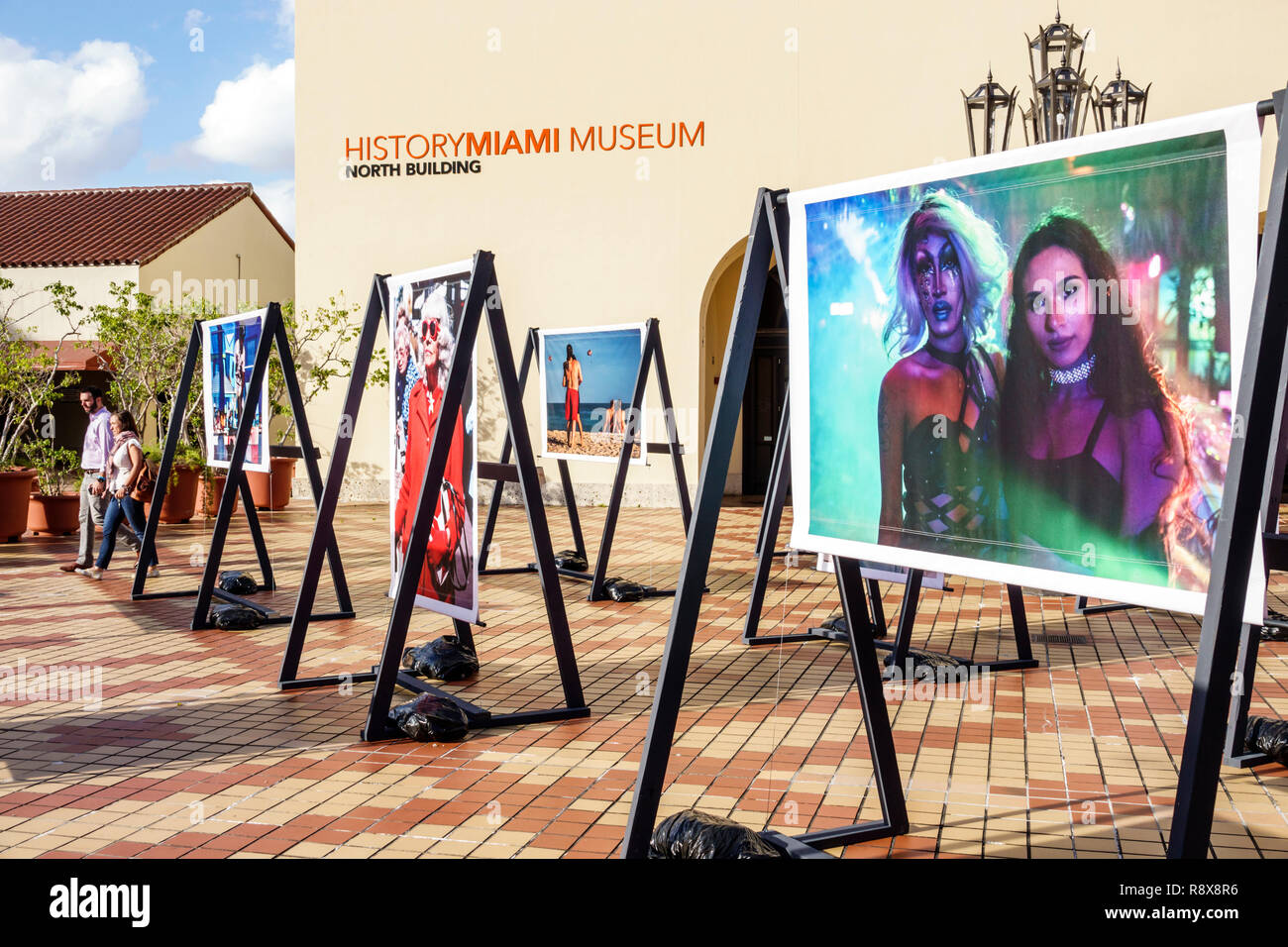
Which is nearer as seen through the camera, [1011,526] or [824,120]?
[1011,526]

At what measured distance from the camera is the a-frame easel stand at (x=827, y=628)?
675cm

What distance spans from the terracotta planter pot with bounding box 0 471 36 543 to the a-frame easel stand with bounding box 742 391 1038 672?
9.33 metres

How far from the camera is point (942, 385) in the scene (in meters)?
3.31

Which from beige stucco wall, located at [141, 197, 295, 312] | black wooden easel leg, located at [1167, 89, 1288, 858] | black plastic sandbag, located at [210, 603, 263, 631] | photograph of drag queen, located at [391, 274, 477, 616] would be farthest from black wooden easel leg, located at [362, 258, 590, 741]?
beige stucco wall, located at [141, 197, 295, 312]

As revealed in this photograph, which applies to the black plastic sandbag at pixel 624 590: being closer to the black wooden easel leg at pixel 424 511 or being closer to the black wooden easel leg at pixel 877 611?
the black wooden easel leg at pixel 877 611

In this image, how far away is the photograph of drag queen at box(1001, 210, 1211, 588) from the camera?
277 cm

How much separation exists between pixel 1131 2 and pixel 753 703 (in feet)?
49.3

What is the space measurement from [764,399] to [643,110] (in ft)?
18.0

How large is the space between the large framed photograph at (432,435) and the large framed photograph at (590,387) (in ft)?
14.3

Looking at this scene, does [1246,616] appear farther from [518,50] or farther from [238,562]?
[518,50]

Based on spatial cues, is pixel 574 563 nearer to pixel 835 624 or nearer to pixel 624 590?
pixel 624 590

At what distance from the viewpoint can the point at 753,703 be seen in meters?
6.07

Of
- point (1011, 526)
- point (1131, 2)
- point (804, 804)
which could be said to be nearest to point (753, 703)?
point (804, 804)

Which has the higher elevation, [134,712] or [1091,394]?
[1091,394]
